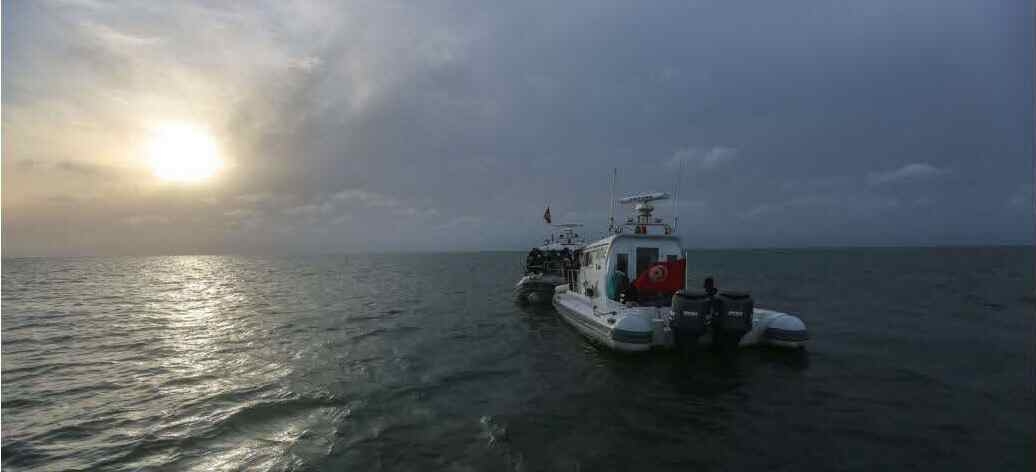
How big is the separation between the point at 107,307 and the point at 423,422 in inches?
1401

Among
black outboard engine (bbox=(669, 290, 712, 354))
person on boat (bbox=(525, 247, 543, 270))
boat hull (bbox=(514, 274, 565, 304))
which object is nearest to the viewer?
black outboard engine (bbox=(669, 290, 712, 354))

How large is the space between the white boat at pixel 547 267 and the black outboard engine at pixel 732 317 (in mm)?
15737

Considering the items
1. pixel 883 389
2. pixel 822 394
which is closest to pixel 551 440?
pixel 822 394

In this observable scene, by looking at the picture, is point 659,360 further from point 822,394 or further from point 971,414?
point 971,414

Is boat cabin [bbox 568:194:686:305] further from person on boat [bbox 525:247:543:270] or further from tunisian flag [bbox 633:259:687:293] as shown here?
person on boat [bbox 525:247:543:270]

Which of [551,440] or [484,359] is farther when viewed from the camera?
[484,359]

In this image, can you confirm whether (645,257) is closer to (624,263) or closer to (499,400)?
(624,263)

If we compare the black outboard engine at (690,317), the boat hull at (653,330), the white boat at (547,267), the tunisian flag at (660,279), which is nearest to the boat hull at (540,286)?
the white boat at (547,267)

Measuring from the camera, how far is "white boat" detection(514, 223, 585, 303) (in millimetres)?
31391

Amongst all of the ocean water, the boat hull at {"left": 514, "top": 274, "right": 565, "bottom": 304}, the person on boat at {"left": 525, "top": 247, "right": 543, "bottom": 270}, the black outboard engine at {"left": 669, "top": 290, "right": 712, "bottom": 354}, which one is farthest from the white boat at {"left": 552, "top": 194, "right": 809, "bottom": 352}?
the person on boat at {"left": 525, "top": 247, "right": 543, "bottom": 270}

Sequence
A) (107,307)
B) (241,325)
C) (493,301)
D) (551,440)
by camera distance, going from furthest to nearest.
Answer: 1. (493,301)
2. (107,307)
3. (241,325)
4. (551,440)

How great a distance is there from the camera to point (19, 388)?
13398mm

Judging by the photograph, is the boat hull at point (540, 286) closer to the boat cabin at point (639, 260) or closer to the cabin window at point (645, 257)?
the boat cabin at point (639, 260)

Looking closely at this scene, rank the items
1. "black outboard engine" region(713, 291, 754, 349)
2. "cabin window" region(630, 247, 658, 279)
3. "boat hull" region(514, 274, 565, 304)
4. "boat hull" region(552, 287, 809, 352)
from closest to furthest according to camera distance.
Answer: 1. "black outboard engine" region(713, 291, 754, 349)
2. "boat hull" region(552, 287, 809, 352)
3. "cabin window" region(630, 247, 658, 279)
4. "boat hull" region(514, 274, 565, 304)
